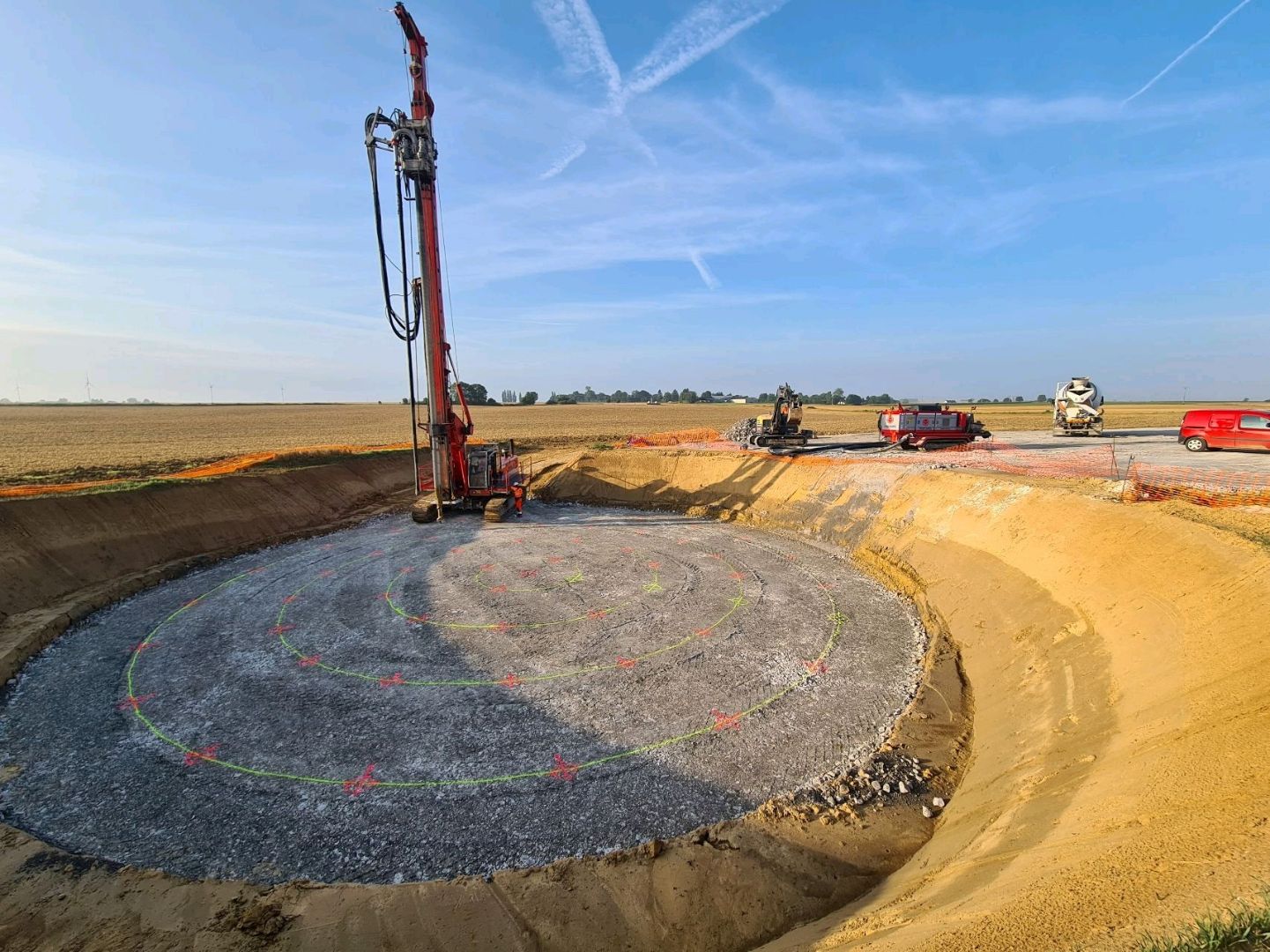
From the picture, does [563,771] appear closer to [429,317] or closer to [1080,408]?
[429,317]

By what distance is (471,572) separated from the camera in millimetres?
15555

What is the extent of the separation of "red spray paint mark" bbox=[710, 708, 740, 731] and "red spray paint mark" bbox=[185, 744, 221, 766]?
24.0 ft

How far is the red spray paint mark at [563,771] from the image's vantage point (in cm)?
745

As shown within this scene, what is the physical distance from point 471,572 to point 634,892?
10.9m

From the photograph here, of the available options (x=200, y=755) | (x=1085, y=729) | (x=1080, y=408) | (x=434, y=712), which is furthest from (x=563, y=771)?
(x=1080, y=408)

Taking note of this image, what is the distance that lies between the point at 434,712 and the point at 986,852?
24.9 ft

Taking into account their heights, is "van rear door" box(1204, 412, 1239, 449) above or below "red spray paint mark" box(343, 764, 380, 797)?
above

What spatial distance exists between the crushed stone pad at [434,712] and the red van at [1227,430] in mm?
22728

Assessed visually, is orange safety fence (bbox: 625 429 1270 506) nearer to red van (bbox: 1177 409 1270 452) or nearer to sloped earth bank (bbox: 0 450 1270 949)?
red van (bbox: 1177 409 1270 452)

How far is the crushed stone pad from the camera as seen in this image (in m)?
6.64

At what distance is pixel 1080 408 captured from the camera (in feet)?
114

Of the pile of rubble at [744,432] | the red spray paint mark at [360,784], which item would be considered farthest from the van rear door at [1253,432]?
the red spray paint mark at [360,784]

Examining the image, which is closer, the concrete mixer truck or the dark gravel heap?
the dark gravel heap

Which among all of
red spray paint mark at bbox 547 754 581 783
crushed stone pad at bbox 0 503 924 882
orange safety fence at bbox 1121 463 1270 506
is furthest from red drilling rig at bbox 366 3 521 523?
orange safety fence at bbox 1121 463 1270 506
